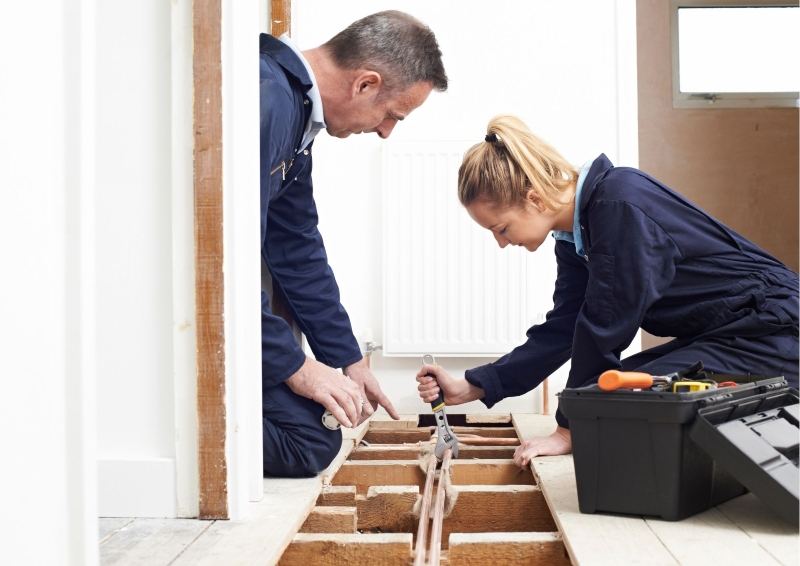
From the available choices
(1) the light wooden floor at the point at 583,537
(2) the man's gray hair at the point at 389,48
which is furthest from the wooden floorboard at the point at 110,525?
(2) the man's gray hair at the point at 389,48

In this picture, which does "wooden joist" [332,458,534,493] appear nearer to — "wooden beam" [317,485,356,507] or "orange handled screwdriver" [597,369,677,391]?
"wooden beam" [317,485,356,507]

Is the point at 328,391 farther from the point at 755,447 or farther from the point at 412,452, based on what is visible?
the point at 755,447

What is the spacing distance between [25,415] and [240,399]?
0.72 metres

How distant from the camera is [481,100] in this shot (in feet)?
10.9

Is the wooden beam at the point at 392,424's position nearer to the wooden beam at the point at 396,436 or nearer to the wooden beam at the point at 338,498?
the wooden beam at the point at 396,436

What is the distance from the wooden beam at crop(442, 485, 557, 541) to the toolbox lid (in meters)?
0.44

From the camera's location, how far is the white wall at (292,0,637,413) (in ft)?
10.7

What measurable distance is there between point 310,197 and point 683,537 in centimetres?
125

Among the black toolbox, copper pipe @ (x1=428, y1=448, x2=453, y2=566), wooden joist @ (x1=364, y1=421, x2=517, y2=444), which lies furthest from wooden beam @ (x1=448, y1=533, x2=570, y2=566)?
wooden joist @ (x1=364, y1=421, x2=517, y2=444)

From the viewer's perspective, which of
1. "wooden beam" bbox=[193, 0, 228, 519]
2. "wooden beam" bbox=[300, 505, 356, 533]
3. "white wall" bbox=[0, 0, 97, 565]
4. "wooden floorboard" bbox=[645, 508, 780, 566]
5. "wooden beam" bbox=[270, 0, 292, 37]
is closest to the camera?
"white wall" bbox=[0, 0, 97, 565]

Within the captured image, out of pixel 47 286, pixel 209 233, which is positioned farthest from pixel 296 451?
pixel 47 286

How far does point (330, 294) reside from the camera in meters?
2.30

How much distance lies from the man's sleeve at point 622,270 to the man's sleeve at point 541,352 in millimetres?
447

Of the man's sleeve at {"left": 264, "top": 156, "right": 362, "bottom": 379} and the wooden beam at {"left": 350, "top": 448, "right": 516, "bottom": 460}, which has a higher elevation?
the man's sleeve at {"left": 264, "top": 156, "right": 362, "bottom": 379}
